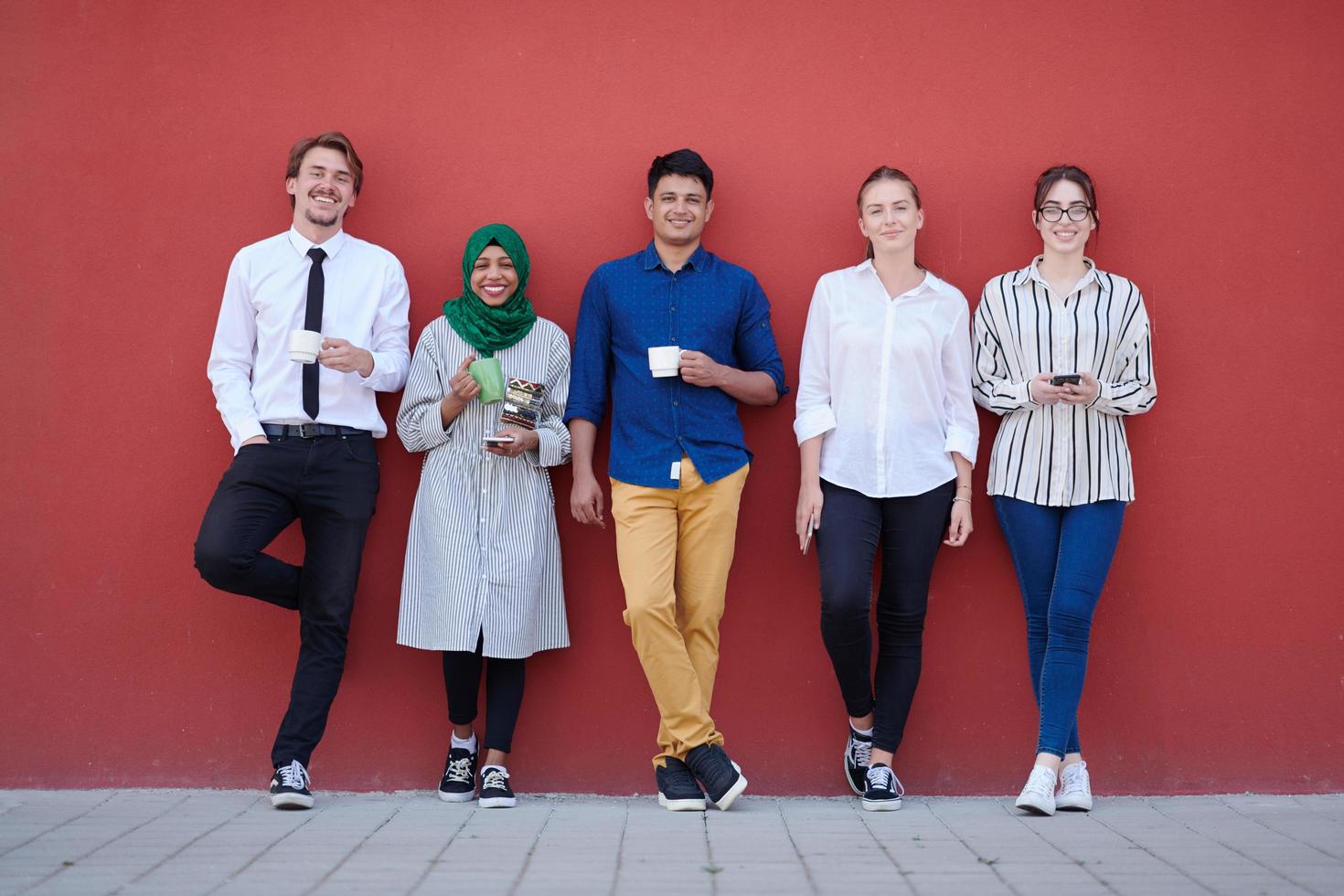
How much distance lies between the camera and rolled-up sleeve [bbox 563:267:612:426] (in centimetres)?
433

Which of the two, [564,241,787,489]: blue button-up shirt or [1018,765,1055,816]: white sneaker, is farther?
[564,241,787,489]: blue button-up shirt

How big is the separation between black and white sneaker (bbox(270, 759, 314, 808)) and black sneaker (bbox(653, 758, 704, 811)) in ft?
4.03

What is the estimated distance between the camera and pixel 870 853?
3.54 meters

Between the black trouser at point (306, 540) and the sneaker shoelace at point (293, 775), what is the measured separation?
1.0 inches

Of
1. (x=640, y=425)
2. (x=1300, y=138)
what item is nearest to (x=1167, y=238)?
(x=1300, y=138)

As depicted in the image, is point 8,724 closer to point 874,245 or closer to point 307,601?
point 307,601

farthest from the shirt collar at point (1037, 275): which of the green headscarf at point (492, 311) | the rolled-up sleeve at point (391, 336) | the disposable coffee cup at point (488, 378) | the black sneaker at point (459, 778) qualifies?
the black sneaker at point (459, 778)

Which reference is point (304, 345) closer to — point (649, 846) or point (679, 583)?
point (679, 583)

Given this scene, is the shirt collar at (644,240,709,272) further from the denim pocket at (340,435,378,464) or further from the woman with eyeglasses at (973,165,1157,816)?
the denim pocket at (340,435,378,464)

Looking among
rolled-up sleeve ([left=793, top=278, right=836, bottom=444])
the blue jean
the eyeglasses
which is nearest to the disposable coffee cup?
rolled-up sleeve ([left=793, top=278, right=836, bottom=444])

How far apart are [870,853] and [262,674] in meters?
2.40

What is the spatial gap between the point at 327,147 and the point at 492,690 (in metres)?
2.09

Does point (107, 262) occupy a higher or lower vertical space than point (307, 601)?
higher

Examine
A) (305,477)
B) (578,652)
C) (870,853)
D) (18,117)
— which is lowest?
(870,853)
